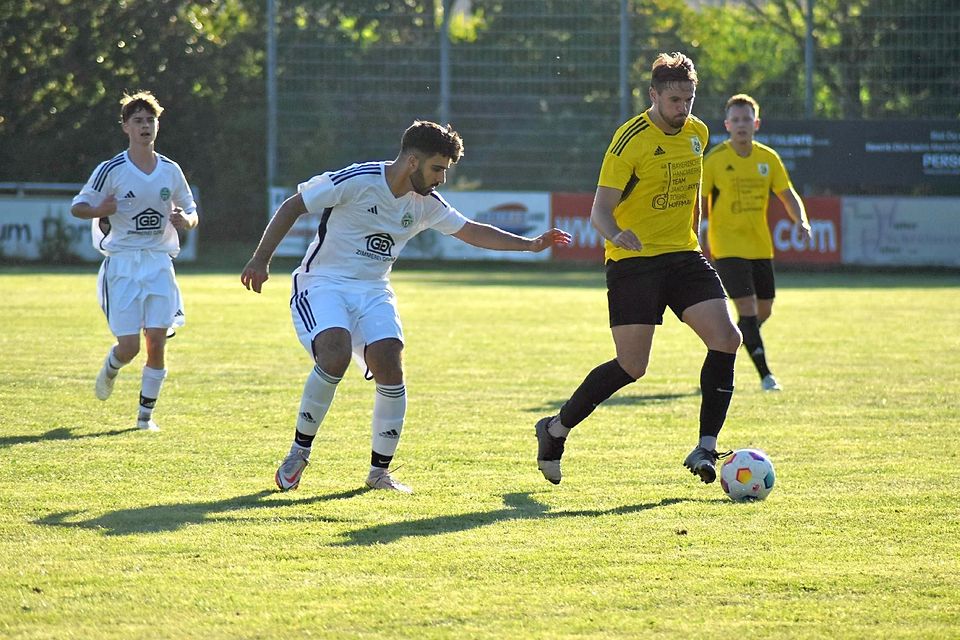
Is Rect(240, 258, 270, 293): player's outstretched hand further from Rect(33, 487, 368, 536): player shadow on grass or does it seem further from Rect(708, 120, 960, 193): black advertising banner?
Rect(708, 120, 960, 193): black advertising banner

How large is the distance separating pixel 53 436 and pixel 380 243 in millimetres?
2654

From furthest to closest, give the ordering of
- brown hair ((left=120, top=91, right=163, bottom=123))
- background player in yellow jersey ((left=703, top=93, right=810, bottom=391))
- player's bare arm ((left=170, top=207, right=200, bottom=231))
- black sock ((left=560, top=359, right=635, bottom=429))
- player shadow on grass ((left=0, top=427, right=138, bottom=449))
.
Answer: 1. background player in yellow jersey ((left=703, top=93, right=810, bottom=391))
2. player's bare arm ((left=170, top=207, right=200, bottom=231))
3. brown hair ((left=120, top=91, right=163, bottom=123))
4. player shadow on grass ((left=0, top=427, right=138, bottom=449))
5. black sock ((left=560, top=359, right=635, bottom=429))

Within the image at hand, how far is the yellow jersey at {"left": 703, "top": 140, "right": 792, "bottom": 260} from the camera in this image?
11.5 metres

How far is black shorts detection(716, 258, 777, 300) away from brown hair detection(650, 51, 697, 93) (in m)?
4.54

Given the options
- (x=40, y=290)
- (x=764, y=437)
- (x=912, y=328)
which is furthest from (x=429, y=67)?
(x=764, y=437)

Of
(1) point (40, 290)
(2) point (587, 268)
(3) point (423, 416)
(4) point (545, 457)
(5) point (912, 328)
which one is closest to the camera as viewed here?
(4) point (545, 457)

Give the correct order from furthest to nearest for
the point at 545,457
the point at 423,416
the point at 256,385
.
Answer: the point at 256,385
the point at 423,416
the point at 545,457

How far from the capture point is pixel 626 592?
16.6 feet

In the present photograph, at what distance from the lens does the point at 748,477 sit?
676cm

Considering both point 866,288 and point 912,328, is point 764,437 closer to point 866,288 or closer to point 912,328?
point 912,328

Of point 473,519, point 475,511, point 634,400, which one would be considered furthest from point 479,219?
point 473,519

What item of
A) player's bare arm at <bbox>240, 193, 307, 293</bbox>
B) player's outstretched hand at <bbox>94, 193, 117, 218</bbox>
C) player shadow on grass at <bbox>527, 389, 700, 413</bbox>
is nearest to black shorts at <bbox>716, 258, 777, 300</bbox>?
player shadow on grass at <bbox>527, 389, 700, 413</bbox>

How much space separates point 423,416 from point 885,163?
2036 cm

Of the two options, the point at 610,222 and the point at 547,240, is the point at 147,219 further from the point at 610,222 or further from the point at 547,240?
the point at 610,222
